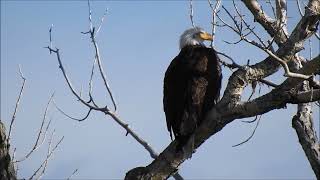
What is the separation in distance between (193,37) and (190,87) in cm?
179

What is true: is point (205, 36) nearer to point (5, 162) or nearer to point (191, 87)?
point (191, 87)

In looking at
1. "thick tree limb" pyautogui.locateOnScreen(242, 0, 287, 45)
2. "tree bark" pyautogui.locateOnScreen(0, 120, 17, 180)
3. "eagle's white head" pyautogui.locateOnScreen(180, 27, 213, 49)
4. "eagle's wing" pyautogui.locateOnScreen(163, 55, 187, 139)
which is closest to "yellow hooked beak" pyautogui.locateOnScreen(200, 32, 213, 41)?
"eagle's white head" pyautogui.locateOnScreen(180, 27, 213, 49)

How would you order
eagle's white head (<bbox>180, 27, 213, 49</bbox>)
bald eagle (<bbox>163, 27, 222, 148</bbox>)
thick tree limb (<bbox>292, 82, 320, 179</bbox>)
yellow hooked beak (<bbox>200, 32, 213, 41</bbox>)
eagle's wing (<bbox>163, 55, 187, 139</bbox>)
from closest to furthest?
thick tree limb (<bbox>292, 82, 320, 179</bbox>)
bald eagle (<bbox>163, 27, 222, 148</bbox>)
eagle's wing (<bbox>163, 55, 187, 139</bbox>)
eagle's white head (<bbox>180, 27, 213, 49</bbox>)
yellow hooked beak (<bbox>200, 32, 213, 41</bbox>)

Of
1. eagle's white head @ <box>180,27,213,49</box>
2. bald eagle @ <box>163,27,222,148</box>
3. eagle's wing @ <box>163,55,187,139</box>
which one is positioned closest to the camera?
bald eagle @ <box>163,27,222,148</box>

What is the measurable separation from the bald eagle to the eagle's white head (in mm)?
911

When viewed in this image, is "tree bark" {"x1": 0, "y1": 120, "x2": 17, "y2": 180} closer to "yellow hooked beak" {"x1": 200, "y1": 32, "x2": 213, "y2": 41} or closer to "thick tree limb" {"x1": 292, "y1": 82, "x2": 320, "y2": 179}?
"thick tree limb" {"x1": 292, "y1": 82, "x2": 320, "y2": 179}

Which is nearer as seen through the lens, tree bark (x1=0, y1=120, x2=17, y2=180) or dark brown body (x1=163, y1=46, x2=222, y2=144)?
tree bark (x1=0, y1=120, x2=17, y2=180)

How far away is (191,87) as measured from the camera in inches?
213

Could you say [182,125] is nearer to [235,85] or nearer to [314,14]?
[235,85]

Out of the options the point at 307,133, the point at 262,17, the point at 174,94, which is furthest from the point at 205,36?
the point at 307,133

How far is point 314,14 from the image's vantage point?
14.7ft

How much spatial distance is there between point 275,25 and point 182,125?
155 centimetres

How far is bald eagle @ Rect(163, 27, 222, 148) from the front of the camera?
205 inches

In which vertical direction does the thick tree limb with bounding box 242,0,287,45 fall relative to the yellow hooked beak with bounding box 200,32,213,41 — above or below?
below
